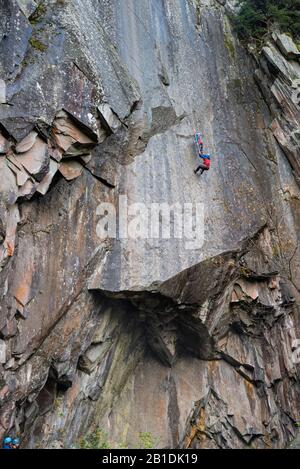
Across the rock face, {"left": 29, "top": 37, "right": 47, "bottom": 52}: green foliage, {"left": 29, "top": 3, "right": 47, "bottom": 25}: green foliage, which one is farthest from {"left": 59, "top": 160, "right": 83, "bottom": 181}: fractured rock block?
{"left": 29, "top": 3, "right": 47, "bottom": 25}: green foliage

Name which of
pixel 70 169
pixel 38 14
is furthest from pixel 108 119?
pixel 38 14

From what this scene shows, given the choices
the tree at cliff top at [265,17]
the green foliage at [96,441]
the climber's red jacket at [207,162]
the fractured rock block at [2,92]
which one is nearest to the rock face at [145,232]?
the fractured rock block at [2,92]

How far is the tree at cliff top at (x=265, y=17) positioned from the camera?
21.1 metres

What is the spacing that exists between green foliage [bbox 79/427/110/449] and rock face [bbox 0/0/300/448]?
0.57ft

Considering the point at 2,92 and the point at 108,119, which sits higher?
the point at 2,92

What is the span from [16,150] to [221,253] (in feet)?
22.1

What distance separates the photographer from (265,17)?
70.0 feet

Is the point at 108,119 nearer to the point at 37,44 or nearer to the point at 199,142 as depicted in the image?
the point at 37,44

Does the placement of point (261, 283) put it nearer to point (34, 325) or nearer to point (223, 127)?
point (223, 127)

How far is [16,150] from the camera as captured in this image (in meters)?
11.8

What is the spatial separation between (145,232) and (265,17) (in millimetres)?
11607

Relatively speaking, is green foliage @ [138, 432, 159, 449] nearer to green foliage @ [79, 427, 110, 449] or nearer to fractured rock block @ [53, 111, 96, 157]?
green foliage @ [79, 427, 110, 449]

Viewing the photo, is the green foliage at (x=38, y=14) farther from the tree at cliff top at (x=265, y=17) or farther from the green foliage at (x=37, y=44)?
the tree at cliff top at (x=265, y=17)
